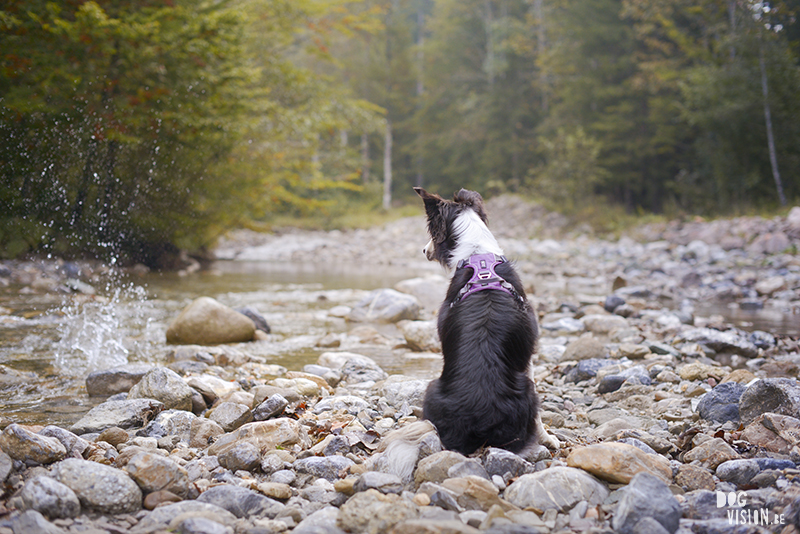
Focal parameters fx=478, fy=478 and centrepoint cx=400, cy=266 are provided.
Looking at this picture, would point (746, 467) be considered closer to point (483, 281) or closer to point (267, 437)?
point (483, 281)

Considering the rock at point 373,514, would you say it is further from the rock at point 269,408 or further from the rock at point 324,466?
the rock at point 269,408

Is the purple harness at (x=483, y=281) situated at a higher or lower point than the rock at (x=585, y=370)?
higher

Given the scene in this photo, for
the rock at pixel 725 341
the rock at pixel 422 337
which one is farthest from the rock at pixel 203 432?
the rock at pixel 725 341

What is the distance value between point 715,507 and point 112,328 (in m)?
6.88

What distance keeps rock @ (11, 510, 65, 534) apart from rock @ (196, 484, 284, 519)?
0.57m

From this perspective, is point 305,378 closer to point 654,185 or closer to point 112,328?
point 112,328

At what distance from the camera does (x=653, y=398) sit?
383 centimetres

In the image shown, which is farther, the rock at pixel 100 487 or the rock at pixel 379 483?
the rock at pixel 379 483

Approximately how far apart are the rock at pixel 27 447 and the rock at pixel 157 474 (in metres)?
0.53

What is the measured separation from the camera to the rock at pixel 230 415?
10.7ft

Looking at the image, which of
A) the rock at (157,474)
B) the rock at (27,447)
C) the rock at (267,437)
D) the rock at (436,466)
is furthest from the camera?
the rock at (267,437)

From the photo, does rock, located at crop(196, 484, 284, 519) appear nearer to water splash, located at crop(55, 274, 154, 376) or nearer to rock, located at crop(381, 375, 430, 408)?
rock, located at crop(381, 375, 430, 408)

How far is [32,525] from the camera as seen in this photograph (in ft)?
6.06

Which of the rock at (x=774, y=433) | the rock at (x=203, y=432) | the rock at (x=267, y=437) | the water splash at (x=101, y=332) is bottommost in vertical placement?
the water splash at (x=101, y=332)
